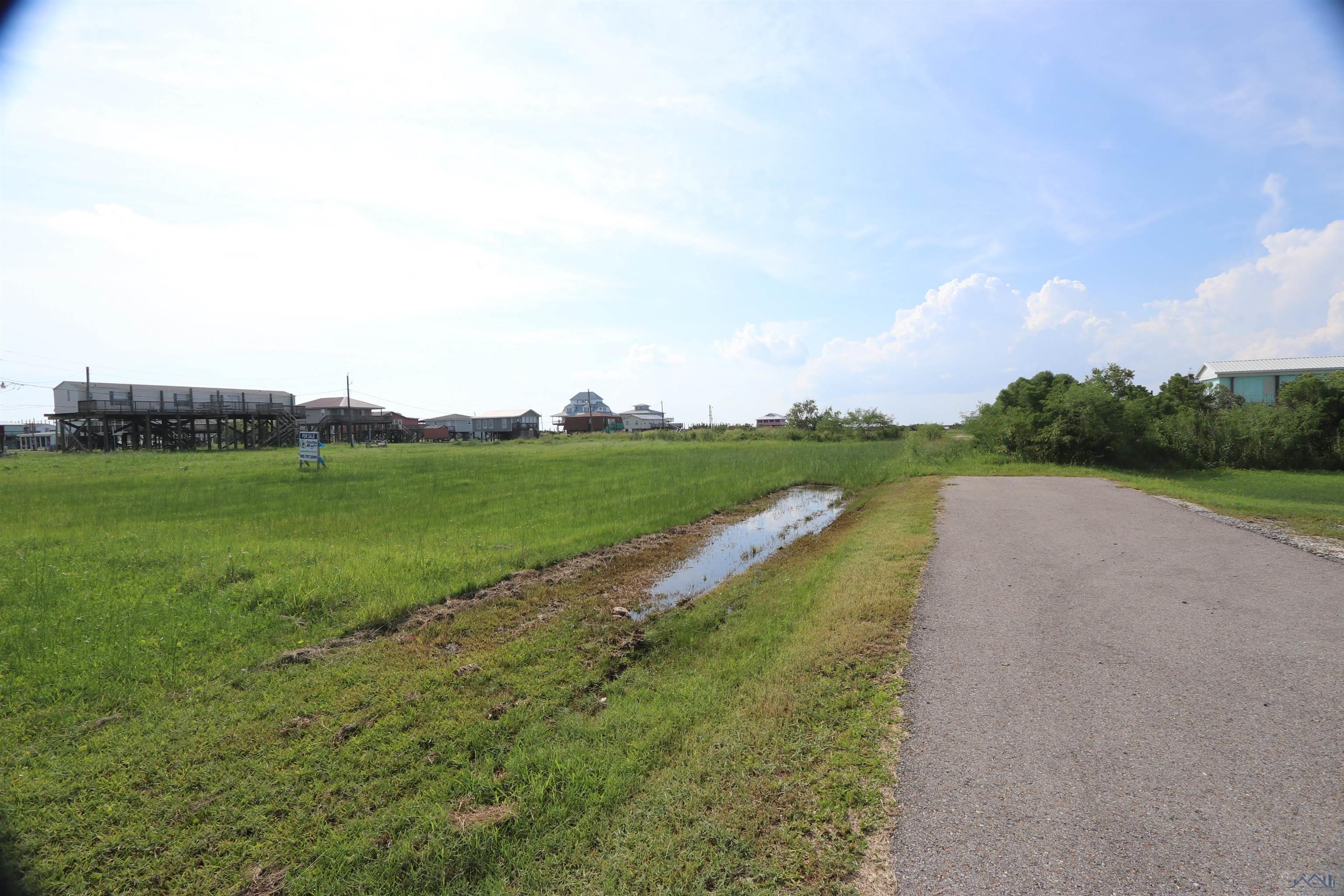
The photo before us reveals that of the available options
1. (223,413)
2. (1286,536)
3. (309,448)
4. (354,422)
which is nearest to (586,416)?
(354,422)

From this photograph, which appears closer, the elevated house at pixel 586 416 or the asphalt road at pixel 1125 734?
the asphalt road at pixel 1125 734

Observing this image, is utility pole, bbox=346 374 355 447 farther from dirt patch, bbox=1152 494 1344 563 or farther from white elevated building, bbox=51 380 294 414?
dirt patch, bbox=1152 494 1344 563

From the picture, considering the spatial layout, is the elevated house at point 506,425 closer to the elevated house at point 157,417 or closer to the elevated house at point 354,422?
the elevated house at point 354,422

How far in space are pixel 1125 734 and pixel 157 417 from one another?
6004 cm

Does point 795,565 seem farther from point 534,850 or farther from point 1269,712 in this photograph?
point 534,850

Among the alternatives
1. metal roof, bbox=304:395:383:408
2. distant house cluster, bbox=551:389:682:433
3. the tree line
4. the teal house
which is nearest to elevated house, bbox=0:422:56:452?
metal roof, bbox=304:395:383:408

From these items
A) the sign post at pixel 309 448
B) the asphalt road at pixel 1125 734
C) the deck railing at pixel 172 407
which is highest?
the deck railing at pixel 172 407

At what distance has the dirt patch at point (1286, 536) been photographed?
899cm

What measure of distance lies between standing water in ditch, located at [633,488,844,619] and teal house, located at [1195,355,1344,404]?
42066 mm

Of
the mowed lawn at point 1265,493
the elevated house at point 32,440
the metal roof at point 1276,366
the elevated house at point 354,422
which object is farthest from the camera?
the elevated house at point 32,440

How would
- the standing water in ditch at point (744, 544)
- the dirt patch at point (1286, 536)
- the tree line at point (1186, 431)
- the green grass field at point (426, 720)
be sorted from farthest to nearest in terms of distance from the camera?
the tree line at point (1186, 431) < the standing water in ditch at point (744, 544) < the dirt patch at point (1286, 536) < the green grass field at point (426, 720)

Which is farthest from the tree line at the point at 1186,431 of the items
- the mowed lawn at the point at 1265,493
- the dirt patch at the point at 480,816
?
the dirt patch at the point at 480,816

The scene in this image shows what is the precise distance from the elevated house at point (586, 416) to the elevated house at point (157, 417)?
1558 inches

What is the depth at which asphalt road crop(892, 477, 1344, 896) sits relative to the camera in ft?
9.08
